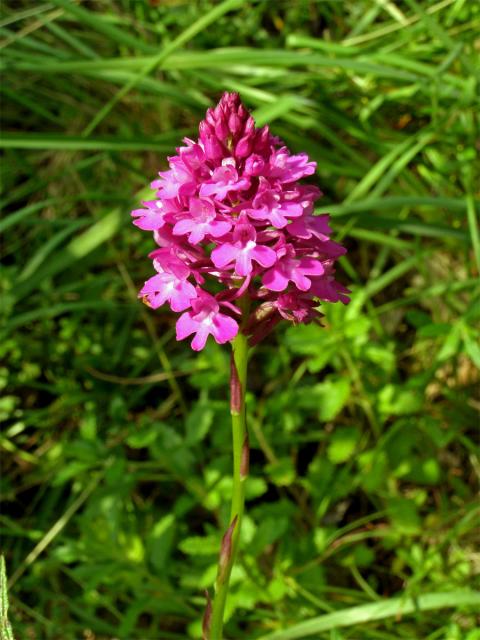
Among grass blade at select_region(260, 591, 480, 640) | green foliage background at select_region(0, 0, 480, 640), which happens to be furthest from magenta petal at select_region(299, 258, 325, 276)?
grass blade at select_region(260, 591, 480, 640)

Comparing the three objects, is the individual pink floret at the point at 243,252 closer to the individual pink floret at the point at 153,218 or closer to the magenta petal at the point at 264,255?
the magenta petal at the point at 264,255

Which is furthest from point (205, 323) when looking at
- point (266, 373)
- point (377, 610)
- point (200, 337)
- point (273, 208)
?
point (266, 373)

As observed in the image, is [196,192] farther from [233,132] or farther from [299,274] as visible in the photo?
[299,274]

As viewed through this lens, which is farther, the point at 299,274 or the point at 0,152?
the point at 0,152

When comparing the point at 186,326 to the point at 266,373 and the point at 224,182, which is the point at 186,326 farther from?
the point at 266,373

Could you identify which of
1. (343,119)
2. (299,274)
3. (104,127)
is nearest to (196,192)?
(299,274)

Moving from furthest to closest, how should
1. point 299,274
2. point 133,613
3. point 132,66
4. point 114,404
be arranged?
1. point 132,66
2. point 114,404
3. point 133,613
4. point 299,274
